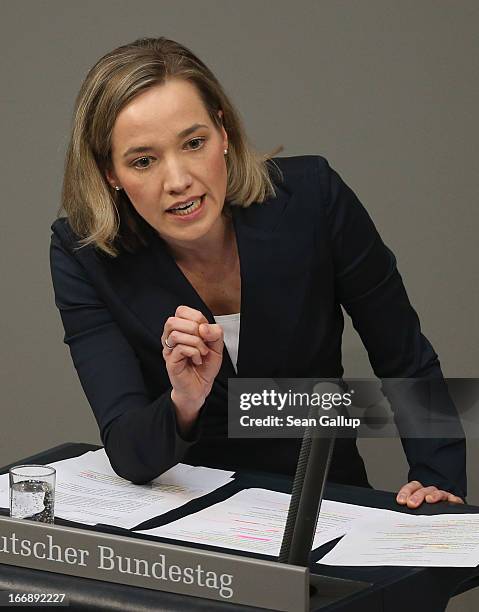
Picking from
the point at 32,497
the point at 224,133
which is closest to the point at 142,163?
the point at 224,133

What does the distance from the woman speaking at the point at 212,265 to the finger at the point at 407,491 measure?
0.47 ft

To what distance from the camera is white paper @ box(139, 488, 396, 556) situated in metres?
1.74

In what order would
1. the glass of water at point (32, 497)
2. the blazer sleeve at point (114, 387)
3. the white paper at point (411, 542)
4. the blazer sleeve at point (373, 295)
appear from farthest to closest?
1. the blazer sleeve at point (373, 295)
2. the blazer sleeve at point (114, 387)
3. the glass of water at point (32, 497)
4. the white paper at point (411, 542)

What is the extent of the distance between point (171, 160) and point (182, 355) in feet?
1.18

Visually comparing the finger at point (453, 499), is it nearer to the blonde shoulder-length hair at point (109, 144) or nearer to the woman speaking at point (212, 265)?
the woman speaking at point (212, 265)

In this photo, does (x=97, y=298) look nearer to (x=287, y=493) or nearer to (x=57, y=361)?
(x=287, y=493)

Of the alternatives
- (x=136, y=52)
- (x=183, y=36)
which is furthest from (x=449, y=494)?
(x=183, y=36)

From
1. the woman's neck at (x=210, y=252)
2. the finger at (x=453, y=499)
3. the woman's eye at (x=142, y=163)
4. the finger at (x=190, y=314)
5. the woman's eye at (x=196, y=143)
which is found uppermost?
the woman's eye at (x=196, y=143)

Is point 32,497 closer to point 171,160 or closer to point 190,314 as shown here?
point 190,314

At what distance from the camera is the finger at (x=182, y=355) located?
189cm

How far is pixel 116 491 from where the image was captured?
2.01 metres

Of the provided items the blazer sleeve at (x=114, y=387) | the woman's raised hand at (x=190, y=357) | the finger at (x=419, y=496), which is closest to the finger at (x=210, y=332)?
the woman's raised hand at (x=190, y=357)

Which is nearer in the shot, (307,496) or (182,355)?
(307,496)

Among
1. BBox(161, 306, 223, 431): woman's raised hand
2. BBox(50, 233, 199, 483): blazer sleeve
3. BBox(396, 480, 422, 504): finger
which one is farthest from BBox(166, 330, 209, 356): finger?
BBox(396, 480, 422, 504): finger
